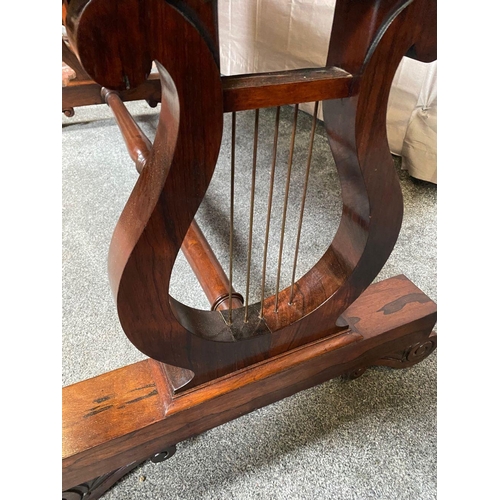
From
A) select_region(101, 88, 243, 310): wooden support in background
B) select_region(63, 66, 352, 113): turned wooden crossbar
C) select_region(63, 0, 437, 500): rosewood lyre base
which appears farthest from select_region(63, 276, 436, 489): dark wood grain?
select_region(63, 66, 352, 113): turned wooden crossbar

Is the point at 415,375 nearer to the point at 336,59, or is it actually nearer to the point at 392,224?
the point at 392,224

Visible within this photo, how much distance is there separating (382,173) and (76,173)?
1.13m

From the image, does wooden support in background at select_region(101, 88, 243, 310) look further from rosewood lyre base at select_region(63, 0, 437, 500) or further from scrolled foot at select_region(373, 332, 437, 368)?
scrolled foot at select_region(373, 332, 437, 368)

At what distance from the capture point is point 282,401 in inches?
33.9

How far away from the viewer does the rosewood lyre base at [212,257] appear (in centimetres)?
40

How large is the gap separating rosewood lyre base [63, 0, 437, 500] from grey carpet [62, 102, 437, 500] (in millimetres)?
59

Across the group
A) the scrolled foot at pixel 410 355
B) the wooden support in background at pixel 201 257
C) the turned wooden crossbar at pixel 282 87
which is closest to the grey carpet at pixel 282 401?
the scrolled foot at pixel 410 355

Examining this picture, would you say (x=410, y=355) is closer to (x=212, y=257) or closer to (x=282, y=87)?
(x=212, y=257)

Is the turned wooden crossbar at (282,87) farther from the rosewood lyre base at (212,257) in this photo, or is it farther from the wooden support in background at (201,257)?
the wooden support in background at (201,257)

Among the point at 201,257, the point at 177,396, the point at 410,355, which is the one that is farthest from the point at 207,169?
the point at 410,355

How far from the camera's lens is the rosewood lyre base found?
1.32 ft

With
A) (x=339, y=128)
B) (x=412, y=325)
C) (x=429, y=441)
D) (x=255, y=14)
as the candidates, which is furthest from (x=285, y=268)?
(x=255, y=14)

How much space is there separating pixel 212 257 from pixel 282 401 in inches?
12.1

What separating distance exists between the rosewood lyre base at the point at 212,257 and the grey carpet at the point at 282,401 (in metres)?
0.06
